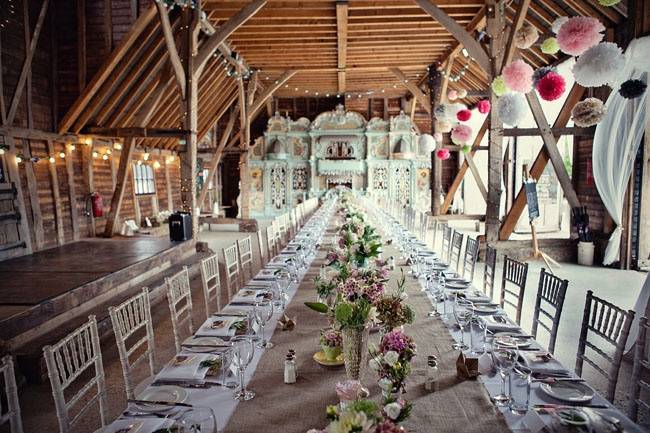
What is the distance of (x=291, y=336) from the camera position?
2.75 meters

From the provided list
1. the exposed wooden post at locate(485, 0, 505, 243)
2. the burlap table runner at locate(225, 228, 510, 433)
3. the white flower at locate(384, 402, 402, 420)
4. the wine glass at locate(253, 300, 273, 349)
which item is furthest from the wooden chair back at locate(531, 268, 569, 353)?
the exposed wooden post at locate(485, 0, 505, 243)

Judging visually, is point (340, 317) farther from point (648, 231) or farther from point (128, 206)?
point (128, 206)

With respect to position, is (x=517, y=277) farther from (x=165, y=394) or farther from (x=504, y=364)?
(x=165, y=394)

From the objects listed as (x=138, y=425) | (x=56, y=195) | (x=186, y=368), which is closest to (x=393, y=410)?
(x=138, y=425)

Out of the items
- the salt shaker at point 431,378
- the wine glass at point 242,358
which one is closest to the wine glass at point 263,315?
the wine glass at point 242,358

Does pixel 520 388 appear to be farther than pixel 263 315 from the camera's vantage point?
No

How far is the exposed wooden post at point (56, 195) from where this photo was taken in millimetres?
8336

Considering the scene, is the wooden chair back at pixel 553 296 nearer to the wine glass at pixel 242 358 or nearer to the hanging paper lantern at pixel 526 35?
the wine glass at pixel 242 358

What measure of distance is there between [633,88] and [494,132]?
226 cm

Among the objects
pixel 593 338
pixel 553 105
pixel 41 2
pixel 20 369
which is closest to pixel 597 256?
pixel 593 338

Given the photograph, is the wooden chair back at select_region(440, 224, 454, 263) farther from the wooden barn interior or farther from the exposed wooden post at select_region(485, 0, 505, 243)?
the exposed wooden post at select_region(485, 0, 505, 243)

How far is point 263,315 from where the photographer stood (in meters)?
2.74

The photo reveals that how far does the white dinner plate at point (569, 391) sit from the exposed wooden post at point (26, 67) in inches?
329

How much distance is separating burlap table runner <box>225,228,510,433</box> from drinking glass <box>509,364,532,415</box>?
0.09 m
